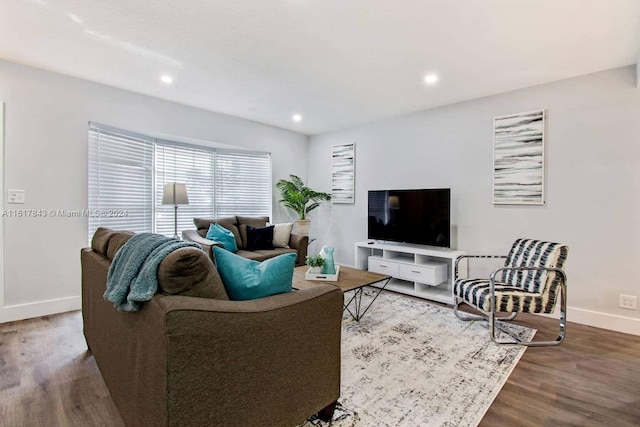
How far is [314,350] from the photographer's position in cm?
149

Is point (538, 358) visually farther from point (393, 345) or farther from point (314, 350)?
point (314, 350)

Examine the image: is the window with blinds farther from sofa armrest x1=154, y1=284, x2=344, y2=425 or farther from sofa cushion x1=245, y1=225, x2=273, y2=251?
sofa armrest x1=154, y1=284, x2=344, y2=425

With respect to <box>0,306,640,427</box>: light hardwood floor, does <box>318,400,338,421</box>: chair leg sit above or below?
above

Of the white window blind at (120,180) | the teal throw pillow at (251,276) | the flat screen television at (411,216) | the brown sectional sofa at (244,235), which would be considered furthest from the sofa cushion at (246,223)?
the teal throw pillow at (251,276)

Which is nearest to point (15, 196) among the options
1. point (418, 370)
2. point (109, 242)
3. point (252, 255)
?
point (109, 242)

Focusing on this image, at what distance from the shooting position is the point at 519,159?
3.44 meters

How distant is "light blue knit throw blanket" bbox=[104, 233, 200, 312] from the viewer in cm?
121

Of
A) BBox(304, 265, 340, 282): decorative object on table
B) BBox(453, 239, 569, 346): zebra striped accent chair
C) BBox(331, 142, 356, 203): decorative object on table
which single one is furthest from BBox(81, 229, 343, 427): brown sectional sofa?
BBox(331, 142, 356, 203): decorative object on table

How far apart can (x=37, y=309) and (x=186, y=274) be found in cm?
305

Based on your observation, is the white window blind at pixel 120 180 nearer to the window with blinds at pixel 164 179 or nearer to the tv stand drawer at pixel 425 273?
the window with blinds at pixel 164 179

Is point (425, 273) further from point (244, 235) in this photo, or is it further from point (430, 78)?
point (244, 235)

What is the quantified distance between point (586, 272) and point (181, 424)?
3.68 metres

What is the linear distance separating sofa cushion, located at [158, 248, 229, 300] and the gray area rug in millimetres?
961

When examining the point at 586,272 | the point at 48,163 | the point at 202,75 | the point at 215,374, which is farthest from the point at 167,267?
the point at 586,272
